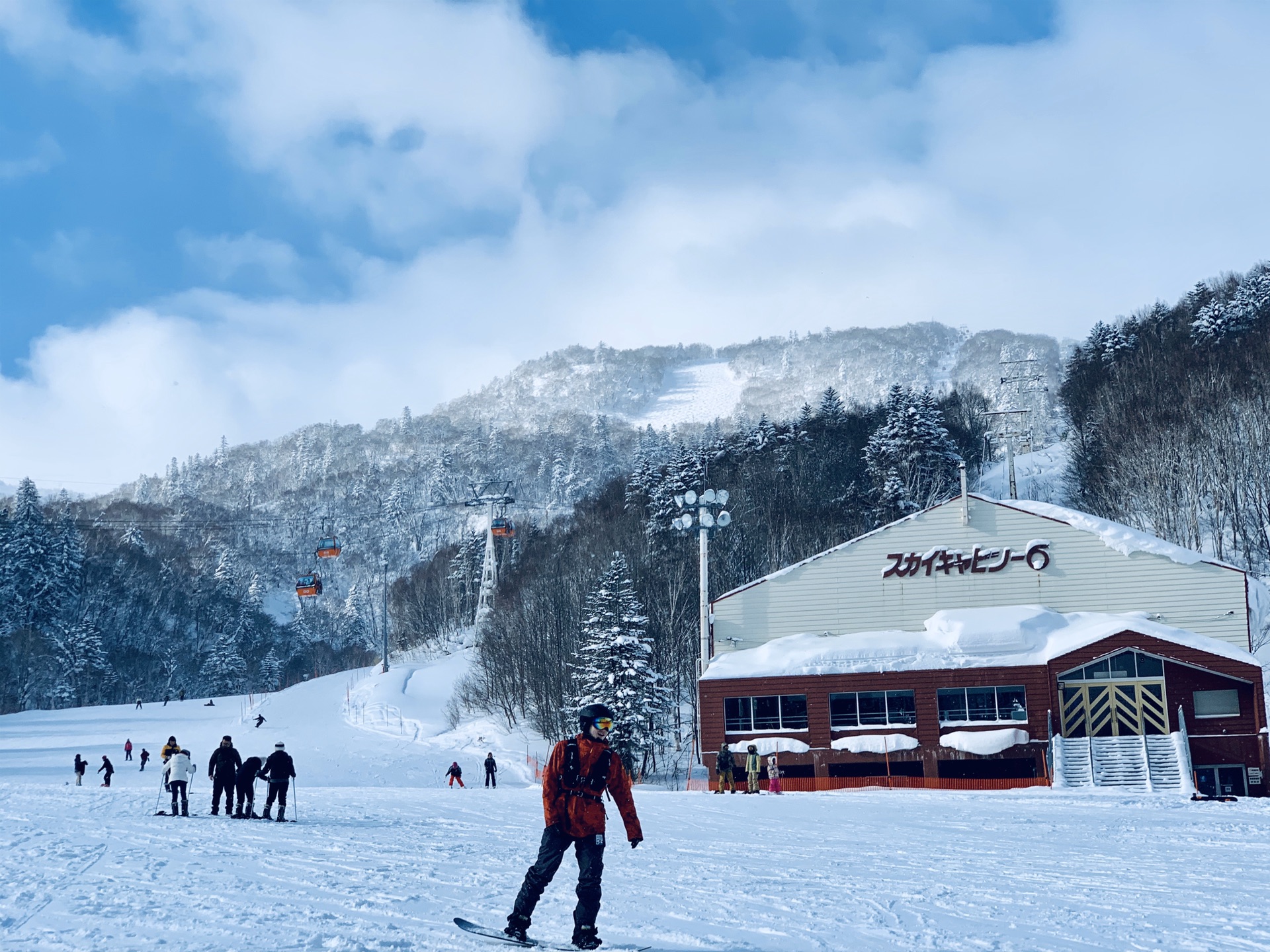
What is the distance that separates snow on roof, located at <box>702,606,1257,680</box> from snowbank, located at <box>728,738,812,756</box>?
1.94 metres

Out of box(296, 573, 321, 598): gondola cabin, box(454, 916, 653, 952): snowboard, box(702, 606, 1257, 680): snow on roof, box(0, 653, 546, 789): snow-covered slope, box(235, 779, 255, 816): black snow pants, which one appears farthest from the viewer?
box(296, 573, 321, 598): gondola cabin

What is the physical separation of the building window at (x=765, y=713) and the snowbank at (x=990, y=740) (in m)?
4.69

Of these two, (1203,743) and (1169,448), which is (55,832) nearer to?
(1203,743)

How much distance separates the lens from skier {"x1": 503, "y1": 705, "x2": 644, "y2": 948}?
6.84 meters

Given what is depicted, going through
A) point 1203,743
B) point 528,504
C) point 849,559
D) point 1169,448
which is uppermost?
point 528,504

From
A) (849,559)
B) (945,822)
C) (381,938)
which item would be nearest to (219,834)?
(381,938)

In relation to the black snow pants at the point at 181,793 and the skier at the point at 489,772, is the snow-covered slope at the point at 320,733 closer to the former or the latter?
the skier at the point at 489,772

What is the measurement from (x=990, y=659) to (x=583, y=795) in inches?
1064

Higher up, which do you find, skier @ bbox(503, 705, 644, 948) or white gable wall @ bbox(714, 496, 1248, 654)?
white gable wall @ bbox(714, 496, 1248, 654)

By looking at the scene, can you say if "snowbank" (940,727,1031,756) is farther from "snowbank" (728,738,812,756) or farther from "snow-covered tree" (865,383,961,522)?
"snow-covered tree" (865,383,961,522)

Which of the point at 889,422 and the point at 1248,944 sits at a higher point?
the point at 889,422

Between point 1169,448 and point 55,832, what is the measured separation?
168ft

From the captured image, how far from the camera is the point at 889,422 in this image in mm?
61031

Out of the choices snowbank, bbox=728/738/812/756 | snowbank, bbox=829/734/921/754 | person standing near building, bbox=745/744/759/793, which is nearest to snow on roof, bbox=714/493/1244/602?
snowbank, bbox=728/738/812/756
